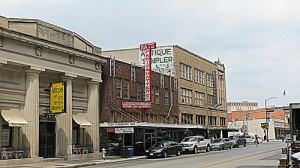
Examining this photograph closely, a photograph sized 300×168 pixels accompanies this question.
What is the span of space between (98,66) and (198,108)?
28.2 metres

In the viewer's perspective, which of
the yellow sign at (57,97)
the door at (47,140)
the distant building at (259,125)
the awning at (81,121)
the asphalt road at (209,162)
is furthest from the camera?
the distant building at (259,125)

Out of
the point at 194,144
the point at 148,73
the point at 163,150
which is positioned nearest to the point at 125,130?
the point at 163,150

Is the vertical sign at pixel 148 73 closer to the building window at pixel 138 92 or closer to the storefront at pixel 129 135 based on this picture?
the building window at pixel 138 92

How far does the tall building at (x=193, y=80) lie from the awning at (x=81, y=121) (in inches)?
732

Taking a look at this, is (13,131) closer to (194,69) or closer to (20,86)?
(20,86)

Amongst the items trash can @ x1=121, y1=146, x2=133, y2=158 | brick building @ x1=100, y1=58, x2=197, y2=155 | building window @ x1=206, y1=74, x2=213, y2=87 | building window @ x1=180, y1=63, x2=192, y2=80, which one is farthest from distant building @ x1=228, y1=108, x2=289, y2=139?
trash can @ x1=121, y1=146, x2=133, y2=158

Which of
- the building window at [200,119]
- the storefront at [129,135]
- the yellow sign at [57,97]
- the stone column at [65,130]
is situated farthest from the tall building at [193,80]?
the yellow sign at [57,97]

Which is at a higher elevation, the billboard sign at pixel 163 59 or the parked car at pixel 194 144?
the billboard sign at pixel 163 59

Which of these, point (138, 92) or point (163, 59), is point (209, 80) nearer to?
point (163, 59)

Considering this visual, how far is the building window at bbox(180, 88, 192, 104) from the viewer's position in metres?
58.3

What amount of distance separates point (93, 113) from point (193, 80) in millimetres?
27192

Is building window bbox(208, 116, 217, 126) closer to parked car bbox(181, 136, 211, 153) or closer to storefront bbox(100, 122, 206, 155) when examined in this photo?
parked car bbox(181, 136, 211, 153)

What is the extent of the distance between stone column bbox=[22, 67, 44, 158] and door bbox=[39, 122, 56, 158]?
2606 millimetres

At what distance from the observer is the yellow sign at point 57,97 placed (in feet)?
104
